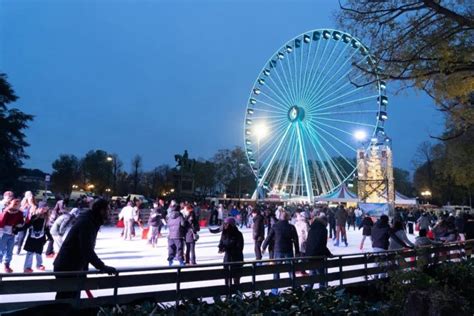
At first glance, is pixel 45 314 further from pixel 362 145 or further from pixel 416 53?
pixel 362 145

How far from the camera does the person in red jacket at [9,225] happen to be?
938cm

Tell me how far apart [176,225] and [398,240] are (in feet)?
17.7

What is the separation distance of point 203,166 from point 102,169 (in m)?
20.8

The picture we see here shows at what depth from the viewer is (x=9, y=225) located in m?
9.48

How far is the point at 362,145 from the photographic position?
32844 millimetres

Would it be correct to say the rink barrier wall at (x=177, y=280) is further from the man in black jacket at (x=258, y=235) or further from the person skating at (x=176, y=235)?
the man in black jacket at (x=258, y=235)

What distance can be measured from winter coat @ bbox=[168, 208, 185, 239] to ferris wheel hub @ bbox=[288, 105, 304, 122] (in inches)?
985

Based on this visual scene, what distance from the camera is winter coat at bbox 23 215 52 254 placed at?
9.64 meters

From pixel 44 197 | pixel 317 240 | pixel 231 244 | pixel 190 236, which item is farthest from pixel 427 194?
pixel 231 244

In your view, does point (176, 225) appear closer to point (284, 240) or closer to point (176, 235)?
point (176, 235)

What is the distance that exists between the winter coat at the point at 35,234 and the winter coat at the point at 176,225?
9.91ft

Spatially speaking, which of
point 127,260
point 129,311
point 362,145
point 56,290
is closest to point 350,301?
point 129,311

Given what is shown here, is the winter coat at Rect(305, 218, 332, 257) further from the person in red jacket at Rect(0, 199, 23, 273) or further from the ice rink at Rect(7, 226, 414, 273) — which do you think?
the person in red jacket at Rect(0, 199, 23, 273)

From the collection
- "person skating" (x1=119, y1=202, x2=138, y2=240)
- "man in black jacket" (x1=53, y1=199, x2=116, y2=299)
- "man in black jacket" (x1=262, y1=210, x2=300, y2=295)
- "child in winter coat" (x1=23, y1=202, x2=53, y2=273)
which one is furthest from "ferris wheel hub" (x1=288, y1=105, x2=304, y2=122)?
"man in black jacket" (x1=53, y1=199, x2=116, y2=299)
